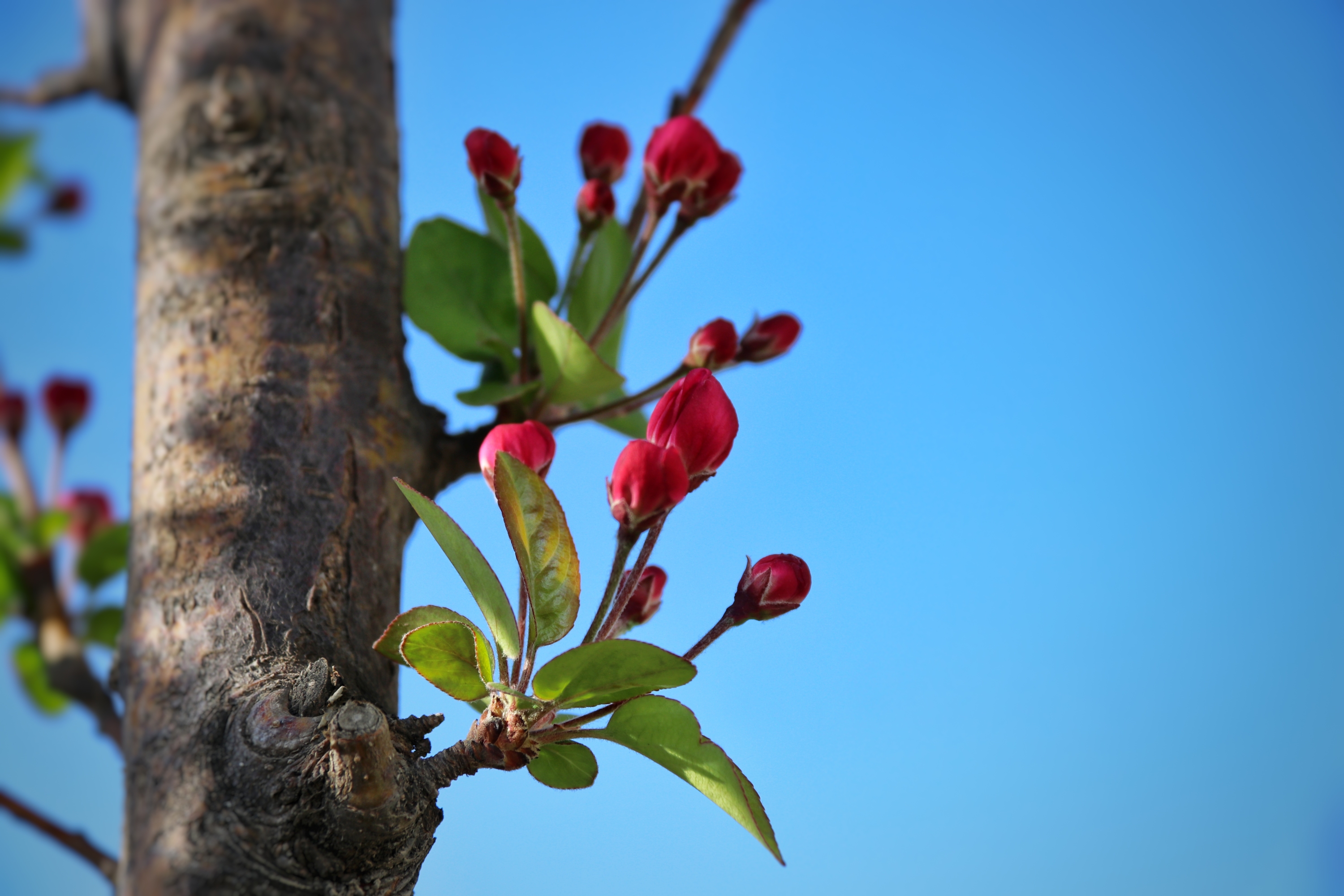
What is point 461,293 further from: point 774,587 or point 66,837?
point 66,837

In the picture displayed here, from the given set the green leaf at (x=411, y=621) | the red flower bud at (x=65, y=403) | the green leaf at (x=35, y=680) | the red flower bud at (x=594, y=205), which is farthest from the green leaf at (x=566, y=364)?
the red flower bud at (x=65, y=403)

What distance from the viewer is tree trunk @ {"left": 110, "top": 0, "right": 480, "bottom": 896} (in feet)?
2.07

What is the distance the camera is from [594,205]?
3.15ft

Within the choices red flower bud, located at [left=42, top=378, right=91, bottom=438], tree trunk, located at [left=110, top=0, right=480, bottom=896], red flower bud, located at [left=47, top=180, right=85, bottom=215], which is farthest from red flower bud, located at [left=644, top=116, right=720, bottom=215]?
red flower bud, located at [left=47, top=180, right=85, bottom=215]

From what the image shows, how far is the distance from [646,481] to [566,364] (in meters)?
0.25

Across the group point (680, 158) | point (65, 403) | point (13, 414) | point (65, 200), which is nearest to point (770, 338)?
point (680, 158)

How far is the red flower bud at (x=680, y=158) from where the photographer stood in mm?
904

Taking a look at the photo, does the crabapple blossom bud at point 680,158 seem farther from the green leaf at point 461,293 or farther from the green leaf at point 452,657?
the green leaf at point 452,657

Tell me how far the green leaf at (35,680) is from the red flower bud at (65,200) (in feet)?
3.55

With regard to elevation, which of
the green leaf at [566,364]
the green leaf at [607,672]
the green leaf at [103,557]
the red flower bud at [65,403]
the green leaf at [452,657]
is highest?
the red flower bud at [65,403]

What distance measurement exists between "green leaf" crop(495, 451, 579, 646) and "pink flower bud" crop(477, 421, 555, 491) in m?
0.07

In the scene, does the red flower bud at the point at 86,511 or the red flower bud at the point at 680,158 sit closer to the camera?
the red flower bud at the point at 680,158

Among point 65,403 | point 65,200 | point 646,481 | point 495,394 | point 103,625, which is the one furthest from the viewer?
point 65,200

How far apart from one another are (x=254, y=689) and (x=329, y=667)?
0.05 metres
